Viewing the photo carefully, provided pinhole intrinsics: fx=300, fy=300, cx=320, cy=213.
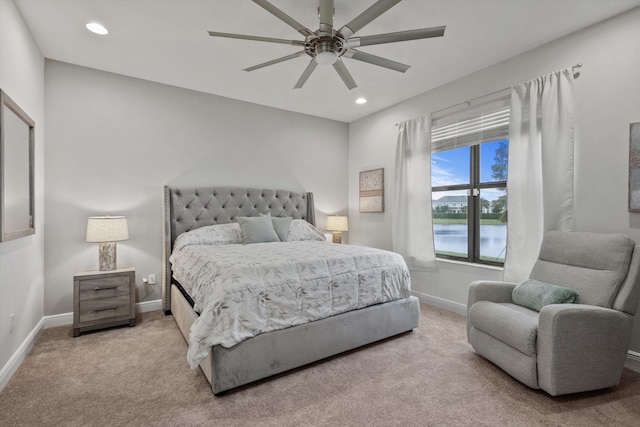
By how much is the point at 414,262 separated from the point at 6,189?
4026 mm

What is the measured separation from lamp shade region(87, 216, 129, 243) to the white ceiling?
168 centimetres

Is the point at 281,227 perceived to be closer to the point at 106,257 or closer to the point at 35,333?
the point at 106,257

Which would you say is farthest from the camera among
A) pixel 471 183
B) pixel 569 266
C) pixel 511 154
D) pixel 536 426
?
pixel 471 183

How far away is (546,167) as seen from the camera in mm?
2736

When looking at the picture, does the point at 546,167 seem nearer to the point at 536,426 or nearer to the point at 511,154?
the point at 511,154

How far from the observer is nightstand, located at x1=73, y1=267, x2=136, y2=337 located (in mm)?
2875

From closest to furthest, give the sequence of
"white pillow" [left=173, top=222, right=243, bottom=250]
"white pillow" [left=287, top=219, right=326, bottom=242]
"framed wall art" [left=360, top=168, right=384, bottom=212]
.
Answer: "white pillow" [left=173, top=222, right=243, bottom=250]
"white pillow" [left=287, top=219, right=326, bottom=242]
"framed wall art" [left=360, top=168, right=384, bottom=212]

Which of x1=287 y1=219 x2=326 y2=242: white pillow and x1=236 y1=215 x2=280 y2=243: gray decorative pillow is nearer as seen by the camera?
x1=236 y1=215 x2=280 y2=243: gray decorative pillow

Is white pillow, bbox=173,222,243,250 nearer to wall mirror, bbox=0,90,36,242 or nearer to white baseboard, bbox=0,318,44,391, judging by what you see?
wall mirror, bbox=0,90,36,242

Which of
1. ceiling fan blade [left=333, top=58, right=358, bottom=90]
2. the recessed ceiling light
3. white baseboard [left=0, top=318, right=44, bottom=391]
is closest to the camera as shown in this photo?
white baseboard [left=0, top=318, right=44, bottom=391]

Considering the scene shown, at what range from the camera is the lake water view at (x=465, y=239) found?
3.32 metres

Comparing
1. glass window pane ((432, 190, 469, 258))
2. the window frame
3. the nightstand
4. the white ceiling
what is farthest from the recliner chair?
the nightstand

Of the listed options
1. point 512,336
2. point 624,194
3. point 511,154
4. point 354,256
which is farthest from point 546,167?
point 354,256

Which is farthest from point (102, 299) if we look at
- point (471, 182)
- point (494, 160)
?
point (494, 160)
